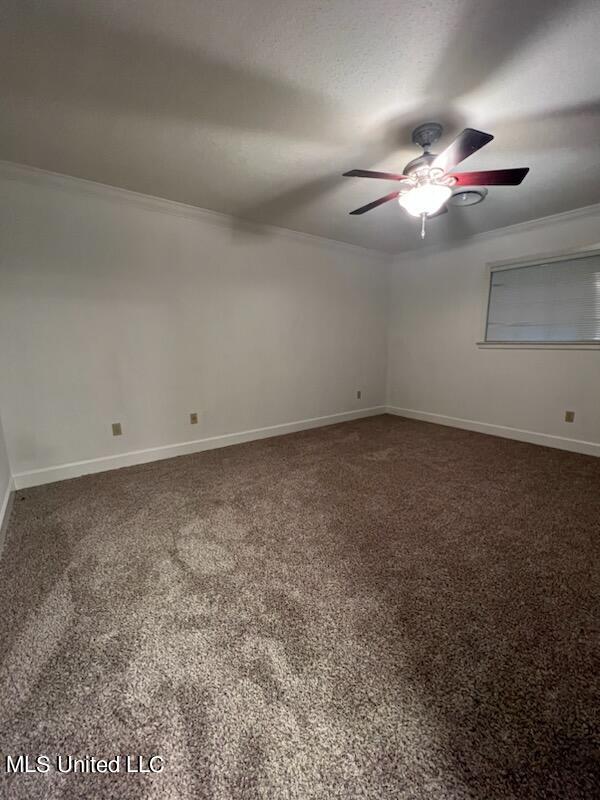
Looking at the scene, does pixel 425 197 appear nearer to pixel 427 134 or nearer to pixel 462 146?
pixel 462 146

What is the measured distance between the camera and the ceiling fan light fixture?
1.77 metres

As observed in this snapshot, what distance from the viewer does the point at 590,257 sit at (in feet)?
10.1

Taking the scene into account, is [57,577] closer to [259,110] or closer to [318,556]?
[318,556]

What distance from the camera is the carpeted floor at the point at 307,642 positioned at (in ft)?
2.87

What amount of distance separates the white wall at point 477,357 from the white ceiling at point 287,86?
1095 mm

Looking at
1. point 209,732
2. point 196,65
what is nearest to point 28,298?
point 196,65

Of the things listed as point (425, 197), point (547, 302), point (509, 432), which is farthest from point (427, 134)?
point (509, 432)

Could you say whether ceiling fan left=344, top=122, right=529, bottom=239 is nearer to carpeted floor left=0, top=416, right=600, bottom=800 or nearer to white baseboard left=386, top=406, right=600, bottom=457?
carpeted floor left=0, top=416, right=600, bottom=800

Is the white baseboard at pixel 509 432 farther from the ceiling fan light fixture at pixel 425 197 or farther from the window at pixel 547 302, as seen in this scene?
the ceiling fan light fixture at pixel 425 197

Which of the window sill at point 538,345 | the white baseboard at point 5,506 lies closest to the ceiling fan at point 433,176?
the window sill at point 538,345

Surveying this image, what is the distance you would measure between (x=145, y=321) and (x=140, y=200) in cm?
99

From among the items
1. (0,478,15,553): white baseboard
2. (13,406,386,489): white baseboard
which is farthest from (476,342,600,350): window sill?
(0,478,15,553): white baseboard

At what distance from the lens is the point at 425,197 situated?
179 centimetres

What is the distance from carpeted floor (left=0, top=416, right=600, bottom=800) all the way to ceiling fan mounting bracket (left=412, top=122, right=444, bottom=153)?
2291 mm
